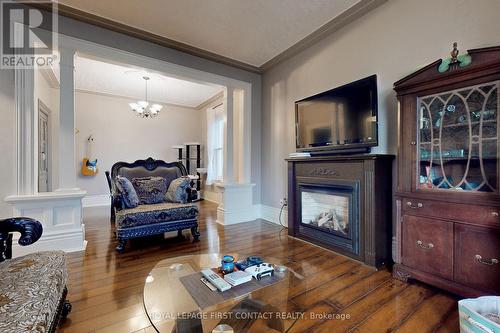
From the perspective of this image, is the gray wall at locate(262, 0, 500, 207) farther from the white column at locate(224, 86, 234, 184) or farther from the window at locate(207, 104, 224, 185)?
the window at locate(207, 104, 224, 185)

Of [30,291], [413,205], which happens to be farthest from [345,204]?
[30,291]

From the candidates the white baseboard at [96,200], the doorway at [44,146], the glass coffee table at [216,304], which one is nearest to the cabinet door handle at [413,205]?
the glass coffee table at [216,304]

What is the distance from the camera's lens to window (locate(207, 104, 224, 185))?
20.2 feet

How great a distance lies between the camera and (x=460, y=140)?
1750 mm

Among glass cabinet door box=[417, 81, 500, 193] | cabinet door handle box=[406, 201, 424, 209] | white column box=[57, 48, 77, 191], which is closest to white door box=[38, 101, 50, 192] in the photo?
white column box=[57, 48, 77, 191]

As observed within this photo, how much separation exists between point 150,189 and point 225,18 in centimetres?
250

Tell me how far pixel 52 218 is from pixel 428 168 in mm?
3849

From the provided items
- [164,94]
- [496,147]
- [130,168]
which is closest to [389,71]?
[496,147]

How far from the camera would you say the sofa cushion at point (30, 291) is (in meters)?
0.82

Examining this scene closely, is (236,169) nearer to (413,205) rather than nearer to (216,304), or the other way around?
(413,205)

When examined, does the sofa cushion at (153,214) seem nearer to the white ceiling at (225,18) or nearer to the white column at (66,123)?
the white column at (66,123)

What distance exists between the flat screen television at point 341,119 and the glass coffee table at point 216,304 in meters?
1.70

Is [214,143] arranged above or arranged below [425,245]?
above

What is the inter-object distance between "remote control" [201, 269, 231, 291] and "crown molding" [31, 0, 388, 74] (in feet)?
10.2
